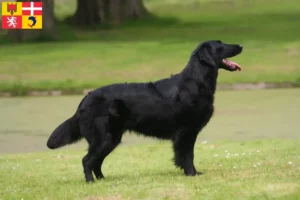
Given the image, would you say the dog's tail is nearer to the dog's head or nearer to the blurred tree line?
the dog's head

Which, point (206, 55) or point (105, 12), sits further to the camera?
point (105, 12)

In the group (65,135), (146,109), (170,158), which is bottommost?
(170,158)

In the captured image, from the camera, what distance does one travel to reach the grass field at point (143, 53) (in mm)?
22328

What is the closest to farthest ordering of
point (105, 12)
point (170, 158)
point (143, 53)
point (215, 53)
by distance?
point (215, 53)
point (170, 158)
point (143, 53)
point (105, 12)

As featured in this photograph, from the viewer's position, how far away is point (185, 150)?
909cm

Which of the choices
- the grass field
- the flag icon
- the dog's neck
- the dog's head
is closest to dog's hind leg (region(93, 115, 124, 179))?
the dog's neck

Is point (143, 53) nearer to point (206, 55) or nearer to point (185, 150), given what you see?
point (185, 150)

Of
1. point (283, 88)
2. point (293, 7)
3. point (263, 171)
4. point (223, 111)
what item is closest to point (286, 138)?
point (223, 111)

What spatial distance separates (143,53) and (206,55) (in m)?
Answer: 17.4

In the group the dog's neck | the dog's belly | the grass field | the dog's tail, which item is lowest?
the grass field

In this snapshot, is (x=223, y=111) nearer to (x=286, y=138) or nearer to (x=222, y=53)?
(x=286, y=138)

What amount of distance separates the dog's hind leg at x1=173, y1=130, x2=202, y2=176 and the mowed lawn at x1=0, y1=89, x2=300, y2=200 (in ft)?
0.70

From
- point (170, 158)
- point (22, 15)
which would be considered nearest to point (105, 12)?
point (22, 15)

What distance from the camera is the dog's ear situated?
8867mm
